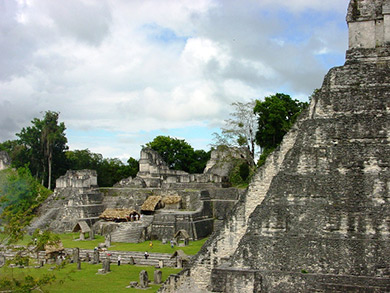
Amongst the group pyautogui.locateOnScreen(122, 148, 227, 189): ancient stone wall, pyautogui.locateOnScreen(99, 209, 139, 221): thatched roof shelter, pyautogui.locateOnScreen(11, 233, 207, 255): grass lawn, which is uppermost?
pyautogui.locateOnScreen(122, 148, 227, 189): ancient stone wall

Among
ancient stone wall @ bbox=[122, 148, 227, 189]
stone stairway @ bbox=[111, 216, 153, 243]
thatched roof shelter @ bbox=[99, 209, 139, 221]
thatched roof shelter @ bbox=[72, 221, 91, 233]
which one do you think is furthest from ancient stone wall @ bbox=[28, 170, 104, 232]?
stone stairway @ bbox=[111, 216, 153, 243]

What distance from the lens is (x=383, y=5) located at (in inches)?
579

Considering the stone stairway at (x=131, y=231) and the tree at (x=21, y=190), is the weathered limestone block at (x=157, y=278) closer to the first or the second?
the stone stairway at (x=131, y=231)

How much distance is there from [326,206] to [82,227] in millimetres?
24352

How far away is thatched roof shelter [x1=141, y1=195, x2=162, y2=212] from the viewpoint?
1388 inches

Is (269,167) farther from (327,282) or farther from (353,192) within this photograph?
(327,282)

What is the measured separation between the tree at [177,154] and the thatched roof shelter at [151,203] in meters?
27.1

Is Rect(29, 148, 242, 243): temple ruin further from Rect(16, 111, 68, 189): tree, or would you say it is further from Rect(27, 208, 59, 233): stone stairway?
Rect(16, 111, 68, 189): tree

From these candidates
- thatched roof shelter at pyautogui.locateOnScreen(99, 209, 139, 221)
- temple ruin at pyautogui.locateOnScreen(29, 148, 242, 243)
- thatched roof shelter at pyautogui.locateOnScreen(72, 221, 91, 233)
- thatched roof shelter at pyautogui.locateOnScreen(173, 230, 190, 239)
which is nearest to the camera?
thatched roof shelter at pyautogui.locateOnScreen(173, 230, 190, 239)

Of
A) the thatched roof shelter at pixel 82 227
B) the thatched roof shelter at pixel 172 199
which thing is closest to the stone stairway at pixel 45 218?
the thatched roof shelter at pixel 82 227

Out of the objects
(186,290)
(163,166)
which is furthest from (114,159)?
(186,290)

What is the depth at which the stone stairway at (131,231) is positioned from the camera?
3106 centimetres

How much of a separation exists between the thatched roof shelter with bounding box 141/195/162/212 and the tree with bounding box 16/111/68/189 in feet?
66.7

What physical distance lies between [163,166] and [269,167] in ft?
113
